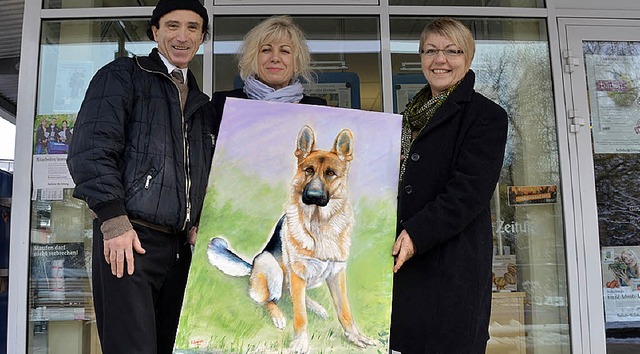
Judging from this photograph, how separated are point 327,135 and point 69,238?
2525 mm

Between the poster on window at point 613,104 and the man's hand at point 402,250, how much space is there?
2.61 meters

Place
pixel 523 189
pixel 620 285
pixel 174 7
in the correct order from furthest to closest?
1. pixel 523 189
2. pixel 620 285
3. pixel 174 7

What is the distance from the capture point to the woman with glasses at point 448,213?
6.17 feet

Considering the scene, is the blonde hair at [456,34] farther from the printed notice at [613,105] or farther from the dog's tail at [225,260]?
the printed notice at [613,105]

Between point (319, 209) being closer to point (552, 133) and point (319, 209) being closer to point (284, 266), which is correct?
point (284, 266)

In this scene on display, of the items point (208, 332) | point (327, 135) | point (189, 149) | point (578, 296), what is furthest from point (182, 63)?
point (578, 296)

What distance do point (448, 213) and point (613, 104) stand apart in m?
2.73

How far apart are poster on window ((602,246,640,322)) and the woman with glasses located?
2.28 metres

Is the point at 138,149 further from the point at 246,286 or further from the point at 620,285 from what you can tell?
the point at 620,285

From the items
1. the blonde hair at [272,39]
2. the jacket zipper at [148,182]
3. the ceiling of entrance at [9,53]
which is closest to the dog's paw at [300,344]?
the jacket zipper at [148,182]

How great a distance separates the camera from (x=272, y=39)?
221cm

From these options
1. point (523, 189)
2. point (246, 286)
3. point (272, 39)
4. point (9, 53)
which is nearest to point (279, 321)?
point (246, 286)

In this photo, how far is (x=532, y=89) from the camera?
13.2ft

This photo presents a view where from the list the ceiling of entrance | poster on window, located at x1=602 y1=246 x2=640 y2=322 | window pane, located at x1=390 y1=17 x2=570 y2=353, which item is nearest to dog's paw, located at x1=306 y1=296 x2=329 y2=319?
window pane, located at x1=390 y1=17 x2=570 y2=353
